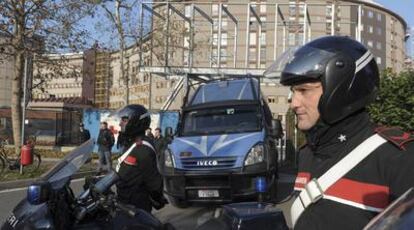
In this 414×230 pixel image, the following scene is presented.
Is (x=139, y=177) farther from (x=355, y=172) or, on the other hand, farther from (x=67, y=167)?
(x=355, y=172)

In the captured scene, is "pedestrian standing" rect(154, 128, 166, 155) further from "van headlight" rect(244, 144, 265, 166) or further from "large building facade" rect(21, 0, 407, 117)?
"large building facade" rect(21, 0, 407, 117)

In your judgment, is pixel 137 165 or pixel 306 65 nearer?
pixel 306 65

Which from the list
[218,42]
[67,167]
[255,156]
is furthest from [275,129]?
[218,42]

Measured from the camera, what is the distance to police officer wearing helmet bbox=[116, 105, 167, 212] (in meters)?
5.76

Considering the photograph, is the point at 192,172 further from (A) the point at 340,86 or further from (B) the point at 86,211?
(A) the point at 340,86

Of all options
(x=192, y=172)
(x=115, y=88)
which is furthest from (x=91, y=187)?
(x=115, y=88)

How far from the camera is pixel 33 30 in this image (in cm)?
2191

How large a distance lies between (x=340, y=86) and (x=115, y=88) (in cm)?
6925

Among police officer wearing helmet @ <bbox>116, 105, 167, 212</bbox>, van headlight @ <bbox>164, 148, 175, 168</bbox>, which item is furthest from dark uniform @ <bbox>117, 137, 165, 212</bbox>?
van headlight @ <bbox>164, 148, 175, 168</bbox>

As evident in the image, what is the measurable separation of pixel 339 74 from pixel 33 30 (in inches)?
807

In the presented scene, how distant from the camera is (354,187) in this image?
2.39 metres

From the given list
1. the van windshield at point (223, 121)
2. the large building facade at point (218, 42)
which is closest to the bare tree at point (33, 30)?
the large building facade at point (218, 42)

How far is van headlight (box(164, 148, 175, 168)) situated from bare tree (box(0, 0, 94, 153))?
34.1 feet

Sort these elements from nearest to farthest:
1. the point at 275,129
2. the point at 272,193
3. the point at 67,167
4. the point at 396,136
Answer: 1. the point at 396,136
2. the point at 67,167
3. the point at 272,193
4. the point at 275,129
